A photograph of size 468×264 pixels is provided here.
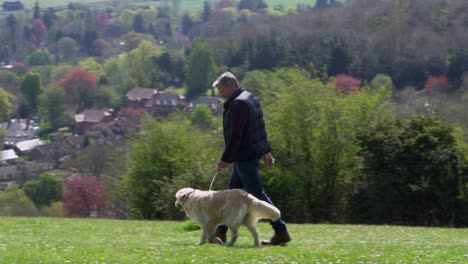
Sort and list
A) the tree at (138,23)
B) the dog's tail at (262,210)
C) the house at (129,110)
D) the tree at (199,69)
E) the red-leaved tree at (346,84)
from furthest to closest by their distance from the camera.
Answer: the tree at (138,23) → the tree at (199,69) → the house at (129,110) → the red-leaved tree at (346,84) → the dog's tail at (262,210)

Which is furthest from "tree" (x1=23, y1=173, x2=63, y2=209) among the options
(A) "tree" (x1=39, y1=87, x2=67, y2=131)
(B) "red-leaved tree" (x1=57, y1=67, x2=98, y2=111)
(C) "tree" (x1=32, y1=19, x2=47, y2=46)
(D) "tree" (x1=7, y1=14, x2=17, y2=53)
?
(C) "tree" (x1=32, y1=19, x2=47, y2=46)

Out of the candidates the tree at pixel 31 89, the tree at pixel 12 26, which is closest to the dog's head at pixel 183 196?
the tree at pixel 31 89

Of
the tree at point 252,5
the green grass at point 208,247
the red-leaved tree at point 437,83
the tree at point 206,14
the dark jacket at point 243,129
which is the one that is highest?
the tree at point 252,5

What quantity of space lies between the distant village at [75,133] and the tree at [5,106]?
2.93 ft

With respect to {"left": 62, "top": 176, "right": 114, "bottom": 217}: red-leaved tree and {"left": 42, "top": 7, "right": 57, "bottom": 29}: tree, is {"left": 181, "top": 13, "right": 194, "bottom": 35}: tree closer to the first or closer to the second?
{"left": 42, "top": 7, "right": 57, "bottom": 29}: tree

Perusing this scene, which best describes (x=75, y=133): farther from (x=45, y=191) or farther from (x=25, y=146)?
(x=45, y=191)

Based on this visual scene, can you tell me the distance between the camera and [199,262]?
836 centimetres

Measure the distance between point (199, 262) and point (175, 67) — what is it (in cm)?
7192

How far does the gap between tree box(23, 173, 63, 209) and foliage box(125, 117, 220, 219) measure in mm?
14097

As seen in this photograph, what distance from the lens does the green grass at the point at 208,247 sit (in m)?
8.56

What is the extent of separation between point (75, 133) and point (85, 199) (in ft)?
110

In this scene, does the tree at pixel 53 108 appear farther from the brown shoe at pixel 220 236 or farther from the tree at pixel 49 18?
the brown shoe at pixel 220 236

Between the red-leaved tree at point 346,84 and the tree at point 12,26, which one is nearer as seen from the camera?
the red-leaved tree at point 346,84

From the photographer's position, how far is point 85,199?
33.9m
